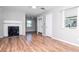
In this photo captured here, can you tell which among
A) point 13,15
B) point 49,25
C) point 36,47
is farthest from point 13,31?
point 36,47

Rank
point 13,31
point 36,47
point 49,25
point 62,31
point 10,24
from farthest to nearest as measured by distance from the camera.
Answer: point 13,31
point 10,24
point 49,25
point 62,31
point 36,47

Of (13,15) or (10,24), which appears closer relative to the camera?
(10,24)

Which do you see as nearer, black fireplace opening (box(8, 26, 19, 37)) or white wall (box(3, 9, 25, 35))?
white wall (box(3, 9, 25, 35))

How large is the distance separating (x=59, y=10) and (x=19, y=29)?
4.38 metres

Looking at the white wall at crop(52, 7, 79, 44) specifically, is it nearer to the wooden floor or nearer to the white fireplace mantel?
the wooden floor

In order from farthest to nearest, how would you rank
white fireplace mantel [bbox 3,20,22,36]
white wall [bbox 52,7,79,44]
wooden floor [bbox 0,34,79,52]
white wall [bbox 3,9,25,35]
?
white wall [bbox 3,9,25,35] < white fireplace mantel [bbox 3,20,22,36] < white wall [bbox 52,7,79,44] < wooden floor [bbox 0,34,79,52]

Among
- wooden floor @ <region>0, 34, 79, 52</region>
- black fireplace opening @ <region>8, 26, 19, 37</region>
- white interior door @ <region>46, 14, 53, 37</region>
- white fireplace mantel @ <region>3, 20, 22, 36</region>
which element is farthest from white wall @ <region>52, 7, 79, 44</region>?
black fireplace opening @ <region>8, 26, 19, 37</region>

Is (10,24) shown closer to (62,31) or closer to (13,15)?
(13,15)

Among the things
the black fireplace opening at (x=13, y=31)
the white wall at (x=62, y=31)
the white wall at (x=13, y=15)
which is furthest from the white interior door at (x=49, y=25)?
the black fireplace opening at (x=13, y=31)

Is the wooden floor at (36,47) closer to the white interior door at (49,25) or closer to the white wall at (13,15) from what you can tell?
the white interior door at (49,25)
